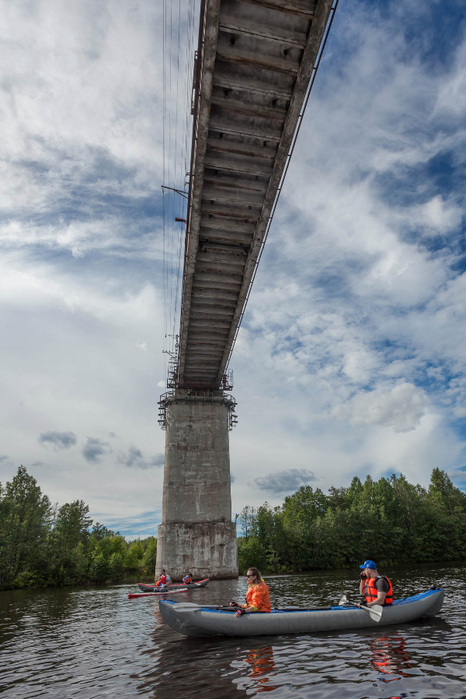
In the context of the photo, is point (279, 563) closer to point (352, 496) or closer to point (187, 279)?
point (352, 496)

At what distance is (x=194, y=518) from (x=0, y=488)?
22.4 meters

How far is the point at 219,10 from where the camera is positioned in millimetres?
10812

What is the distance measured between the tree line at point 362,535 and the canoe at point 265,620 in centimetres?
3688

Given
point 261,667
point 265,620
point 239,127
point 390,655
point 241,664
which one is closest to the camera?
point 261,667

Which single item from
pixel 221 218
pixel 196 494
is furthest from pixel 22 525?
pixel 221 218

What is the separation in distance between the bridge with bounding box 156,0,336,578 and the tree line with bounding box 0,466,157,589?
17.3m

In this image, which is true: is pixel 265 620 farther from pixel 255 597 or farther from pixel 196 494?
pixel 196 494

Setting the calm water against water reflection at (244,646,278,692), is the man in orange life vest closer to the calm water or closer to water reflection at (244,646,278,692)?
the calm water

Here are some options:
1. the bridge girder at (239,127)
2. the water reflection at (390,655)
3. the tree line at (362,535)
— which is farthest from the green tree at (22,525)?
the water reflection at (390,655)

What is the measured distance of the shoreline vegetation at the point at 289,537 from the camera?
123 ft

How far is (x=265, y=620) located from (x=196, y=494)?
66.0ft

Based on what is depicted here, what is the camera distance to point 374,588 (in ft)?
31.3

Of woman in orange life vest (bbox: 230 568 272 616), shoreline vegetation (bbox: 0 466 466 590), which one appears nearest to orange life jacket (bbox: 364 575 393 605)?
woman in orange life vest (bbox: 230 568 272 616)

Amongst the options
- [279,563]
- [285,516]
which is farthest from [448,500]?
[279,563]
